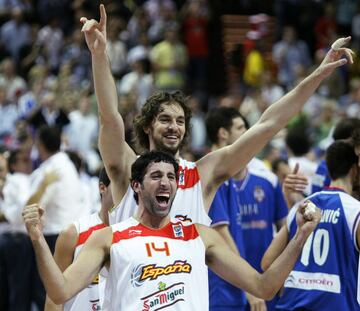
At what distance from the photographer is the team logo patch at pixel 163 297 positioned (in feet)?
18.7

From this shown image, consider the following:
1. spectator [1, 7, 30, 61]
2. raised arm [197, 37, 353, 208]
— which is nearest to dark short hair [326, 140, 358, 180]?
raised arm [197, 37, 353, 208]

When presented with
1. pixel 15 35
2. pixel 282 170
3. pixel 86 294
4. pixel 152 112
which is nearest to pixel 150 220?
pixel 152 112

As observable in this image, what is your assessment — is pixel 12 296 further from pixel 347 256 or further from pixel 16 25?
pixel 16 25

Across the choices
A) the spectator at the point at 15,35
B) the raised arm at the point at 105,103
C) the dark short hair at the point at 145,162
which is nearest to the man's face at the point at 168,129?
the raised arm at the point at 105,103

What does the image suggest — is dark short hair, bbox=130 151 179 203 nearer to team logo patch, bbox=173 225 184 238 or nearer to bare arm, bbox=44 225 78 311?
team logo patch, bbox=173 225 184 238

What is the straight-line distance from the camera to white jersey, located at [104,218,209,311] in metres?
5.72

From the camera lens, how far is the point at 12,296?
1223cm

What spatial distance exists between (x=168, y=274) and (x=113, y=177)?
1.02 meters

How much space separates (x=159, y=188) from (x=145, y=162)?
21 centimetres

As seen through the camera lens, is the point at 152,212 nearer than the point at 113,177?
Yes

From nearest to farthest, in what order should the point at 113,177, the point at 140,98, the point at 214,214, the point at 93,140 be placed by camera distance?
1. the point at 113,177
2. the point at 214,214
3. the point at 93,140
4. the point at 140,98

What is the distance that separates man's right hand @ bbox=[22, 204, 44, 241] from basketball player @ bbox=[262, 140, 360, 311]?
94.4 inches

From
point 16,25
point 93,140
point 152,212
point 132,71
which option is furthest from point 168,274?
point 16,25

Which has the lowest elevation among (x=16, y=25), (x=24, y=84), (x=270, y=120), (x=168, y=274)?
(x=168, y=274)
